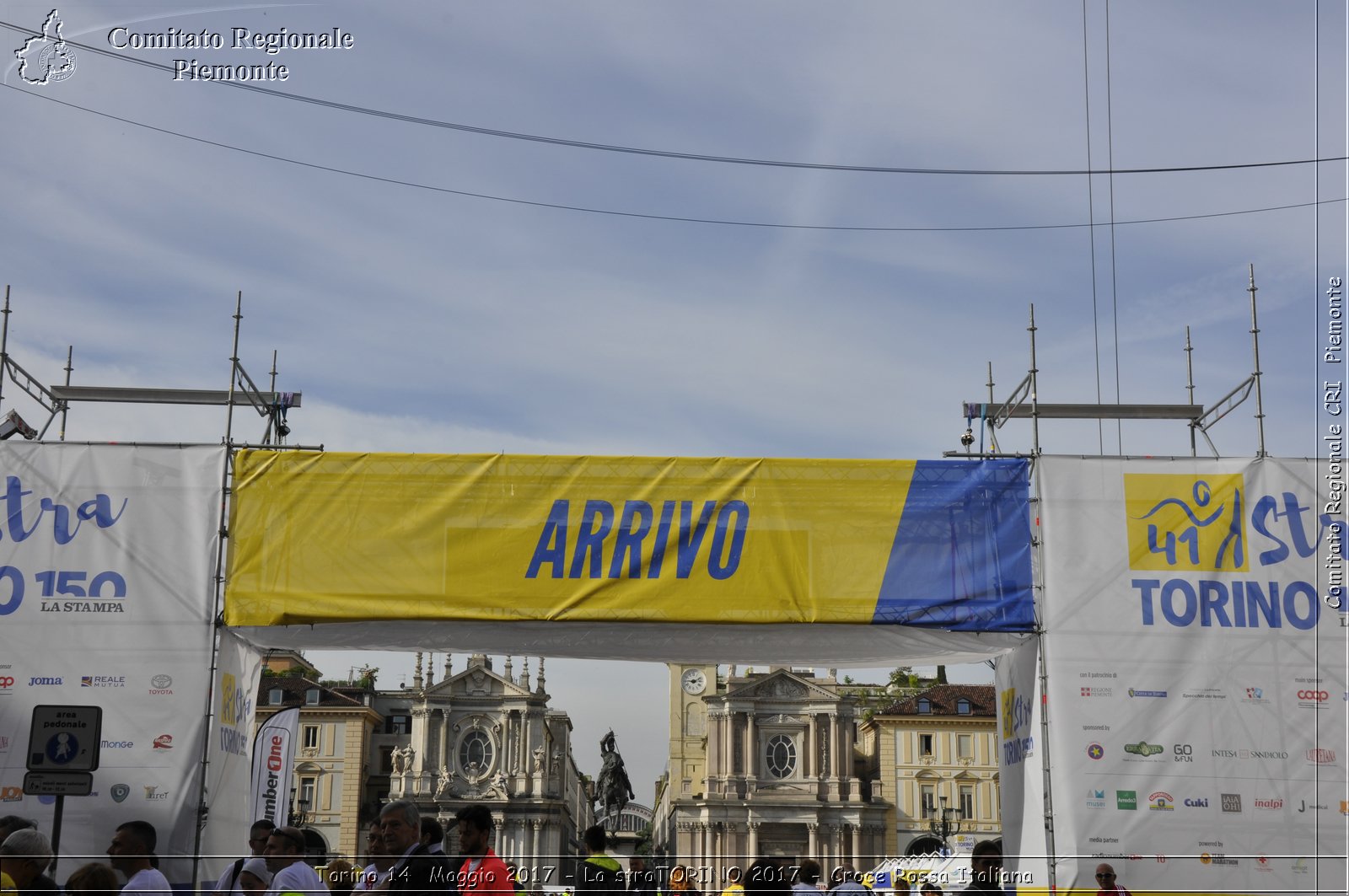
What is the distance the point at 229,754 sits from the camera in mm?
14789

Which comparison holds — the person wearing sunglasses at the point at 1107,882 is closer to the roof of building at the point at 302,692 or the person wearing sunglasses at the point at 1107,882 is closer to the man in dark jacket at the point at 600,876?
the man in dark jacket at the point at 600,876

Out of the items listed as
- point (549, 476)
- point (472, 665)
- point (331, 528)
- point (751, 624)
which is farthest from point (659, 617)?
point (472, 665)

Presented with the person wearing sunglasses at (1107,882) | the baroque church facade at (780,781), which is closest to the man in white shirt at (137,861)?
the person wearing sunglasses at (1107,882)

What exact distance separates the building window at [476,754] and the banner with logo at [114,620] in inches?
2159

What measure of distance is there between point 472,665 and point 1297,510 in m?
56.0

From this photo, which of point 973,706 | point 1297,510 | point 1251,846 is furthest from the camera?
point 973,706

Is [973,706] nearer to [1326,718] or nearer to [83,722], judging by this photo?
[1326,718]

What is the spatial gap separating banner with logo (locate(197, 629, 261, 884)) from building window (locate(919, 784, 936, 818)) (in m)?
53.9

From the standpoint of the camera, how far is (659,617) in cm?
1429

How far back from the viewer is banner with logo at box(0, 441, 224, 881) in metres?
13.7

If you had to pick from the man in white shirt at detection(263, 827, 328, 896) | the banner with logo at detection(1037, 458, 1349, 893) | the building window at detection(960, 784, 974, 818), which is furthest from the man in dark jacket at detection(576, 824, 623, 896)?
the building window at detection(960, 784, 974, 818)

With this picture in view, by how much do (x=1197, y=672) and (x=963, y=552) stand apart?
106 inches

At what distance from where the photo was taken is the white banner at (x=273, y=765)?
1845 cm

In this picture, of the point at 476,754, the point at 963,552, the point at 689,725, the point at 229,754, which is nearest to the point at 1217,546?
the point at 963,552
